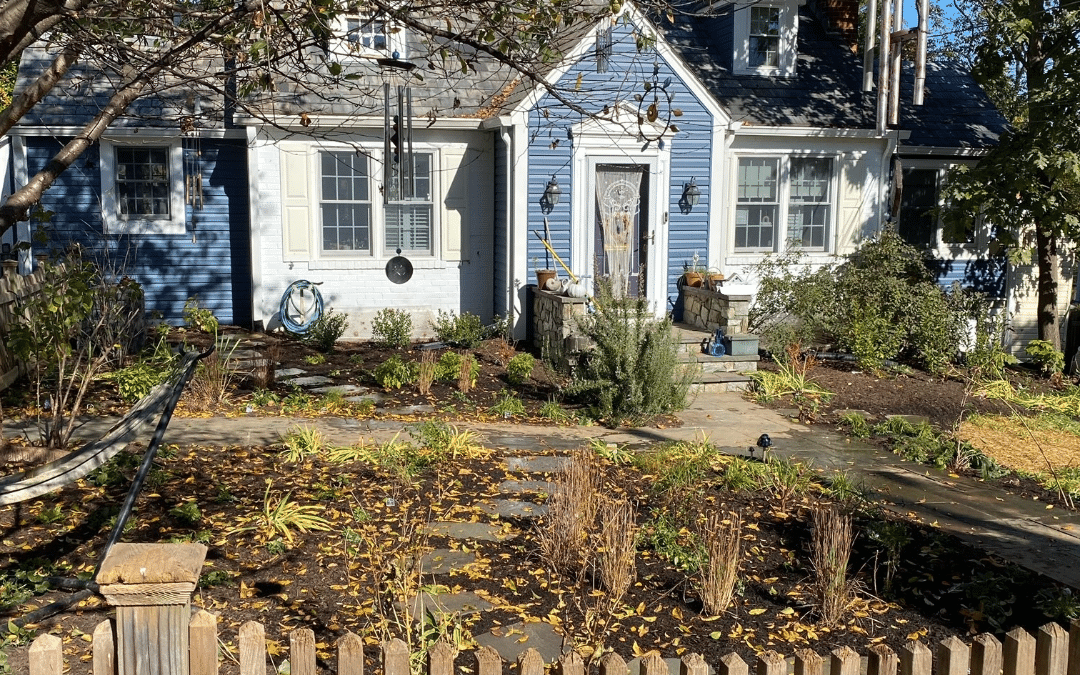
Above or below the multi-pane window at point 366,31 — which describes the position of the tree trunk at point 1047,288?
below

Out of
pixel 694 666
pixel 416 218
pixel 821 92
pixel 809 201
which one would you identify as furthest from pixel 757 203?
pixel 694 666

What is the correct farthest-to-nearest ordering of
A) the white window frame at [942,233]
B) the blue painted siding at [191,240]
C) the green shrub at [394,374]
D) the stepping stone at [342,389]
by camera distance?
the white window frame at [942,233] < the blue painted siding at [191,240] < the green shrub at [394,374] < the stepping stone at [342,389]

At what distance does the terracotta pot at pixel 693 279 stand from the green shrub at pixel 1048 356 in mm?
4653

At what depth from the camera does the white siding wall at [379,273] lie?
13.8 meters

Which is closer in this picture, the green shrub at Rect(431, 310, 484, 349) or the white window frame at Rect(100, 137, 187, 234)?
the green shrub at Rect(431, 310, 484, 349)

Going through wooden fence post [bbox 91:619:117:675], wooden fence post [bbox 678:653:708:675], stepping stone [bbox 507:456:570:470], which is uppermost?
wooden fence post [bbox 91:619:117:675]

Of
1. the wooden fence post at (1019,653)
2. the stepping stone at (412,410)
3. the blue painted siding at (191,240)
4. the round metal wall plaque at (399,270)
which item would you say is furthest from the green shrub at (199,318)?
the wooden fence post at (1019,653)

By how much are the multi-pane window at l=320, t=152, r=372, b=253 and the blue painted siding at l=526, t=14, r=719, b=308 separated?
2.43 metres

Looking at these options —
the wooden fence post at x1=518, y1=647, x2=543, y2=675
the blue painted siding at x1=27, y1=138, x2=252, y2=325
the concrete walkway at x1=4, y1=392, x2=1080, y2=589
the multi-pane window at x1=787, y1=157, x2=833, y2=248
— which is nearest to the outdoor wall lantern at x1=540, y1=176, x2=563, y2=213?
the multi-pane window at x1=787, y1=157, x2=833, y2=248

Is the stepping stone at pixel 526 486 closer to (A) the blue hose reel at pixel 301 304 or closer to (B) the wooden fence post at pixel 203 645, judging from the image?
(B) the wooden fence post at pixel 203 645

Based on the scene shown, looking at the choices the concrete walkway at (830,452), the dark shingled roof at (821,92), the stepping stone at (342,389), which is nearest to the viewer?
the concrete walkway at (830,452)

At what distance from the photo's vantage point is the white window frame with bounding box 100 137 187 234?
13891 mm

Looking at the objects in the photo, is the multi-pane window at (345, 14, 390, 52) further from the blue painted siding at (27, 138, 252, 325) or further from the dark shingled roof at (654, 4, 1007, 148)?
the dark shingled roof at (654, 4, 1007, 148)

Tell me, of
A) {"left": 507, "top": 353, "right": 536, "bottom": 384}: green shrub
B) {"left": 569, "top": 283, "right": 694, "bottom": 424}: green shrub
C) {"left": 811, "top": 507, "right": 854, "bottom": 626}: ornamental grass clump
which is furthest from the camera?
{"left": 507, "top": 353, "right": 536, "bottom": 384}: green shrub
